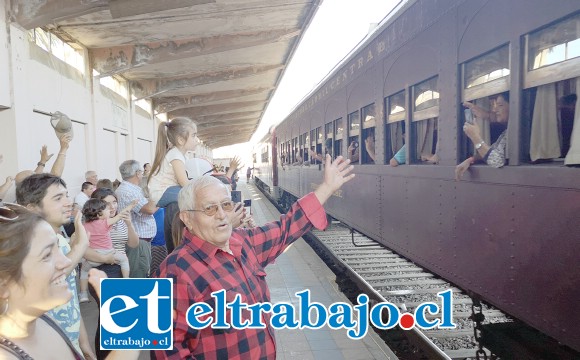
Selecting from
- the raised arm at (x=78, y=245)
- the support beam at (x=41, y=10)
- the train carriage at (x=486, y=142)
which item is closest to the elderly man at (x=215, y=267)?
the raised arm at (x=78, y=245)

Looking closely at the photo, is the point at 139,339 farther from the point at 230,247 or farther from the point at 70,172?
the point at 70,172

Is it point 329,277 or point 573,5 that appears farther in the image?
point 329,277

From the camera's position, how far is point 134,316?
4.54ft

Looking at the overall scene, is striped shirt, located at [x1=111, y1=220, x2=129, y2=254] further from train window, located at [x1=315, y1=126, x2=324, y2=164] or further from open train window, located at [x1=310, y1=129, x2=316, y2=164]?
open train window, located at [x1=310, y1=129, x2=316, y2=164]

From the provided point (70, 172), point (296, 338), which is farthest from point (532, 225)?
point (70, 172)

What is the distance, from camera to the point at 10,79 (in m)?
5.73

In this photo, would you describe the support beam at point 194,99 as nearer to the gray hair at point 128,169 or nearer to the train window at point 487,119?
the gray hair at point 128,169

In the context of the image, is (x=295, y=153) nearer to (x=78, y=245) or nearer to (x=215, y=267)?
(x=78, y=245)

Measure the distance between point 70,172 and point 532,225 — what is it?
24.2 feet

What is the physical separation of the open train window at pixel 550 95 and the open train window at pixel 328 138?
475 cm

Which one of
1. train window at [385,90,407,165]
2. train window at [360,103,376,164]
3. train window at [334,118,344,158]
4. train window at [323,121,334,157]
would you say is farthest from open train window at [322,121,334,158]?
train window at [385,90,407,165]

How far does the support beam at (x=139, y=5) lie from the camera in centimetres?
642

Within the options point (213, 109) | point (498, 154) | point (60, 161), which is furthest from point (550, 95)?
point (213, 109)

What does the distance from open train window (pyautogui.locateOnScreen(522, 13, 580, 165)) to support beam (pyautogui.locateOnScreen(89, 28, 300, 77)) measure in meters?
8.02
